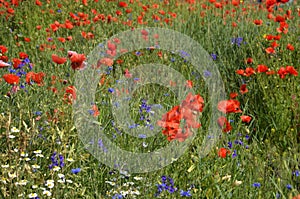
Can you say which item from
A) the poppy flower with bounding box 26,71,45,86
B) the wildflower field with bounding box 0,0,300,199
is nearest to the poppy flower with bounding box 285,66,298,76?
the wildflower field with bounding box 0,0,300,199

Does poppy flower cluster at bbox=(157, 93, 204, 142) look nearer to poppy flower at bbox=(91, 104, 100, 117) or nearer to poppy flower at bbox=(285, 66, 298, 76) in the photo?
poppy flower at bbox=(91, 104, 100, 117)

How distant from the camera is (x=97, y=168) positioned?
2.21 meters

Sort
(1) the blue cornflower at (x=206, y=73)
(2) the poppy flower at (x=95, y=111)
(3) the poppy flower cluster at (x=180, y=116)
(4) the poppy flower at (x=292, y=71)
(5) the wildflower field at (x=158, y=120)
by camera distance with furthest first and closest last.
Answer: (1) the blue cornflower at (x=206, y=73), (4) the poppy flower at (x=292, y=71), (2) the poppy flower at (x=95, y=111), (5) the wildflower field at (x=158, y=120), (3) the poppy flower cluster at (x=180, y=116)

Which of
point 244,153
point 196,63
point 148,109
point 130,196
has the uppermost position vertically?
point 196,63

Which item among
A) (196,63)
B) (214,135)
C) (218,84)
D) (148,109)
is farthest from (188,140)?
(196,63)

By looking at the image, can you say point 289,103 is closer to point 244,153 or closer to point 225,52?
point 244,153

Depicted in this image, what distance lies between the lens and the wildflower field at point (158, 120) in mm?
1977

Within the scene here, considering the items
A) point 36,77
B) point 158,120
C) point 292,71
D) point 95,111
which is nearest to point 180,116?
point 158,120

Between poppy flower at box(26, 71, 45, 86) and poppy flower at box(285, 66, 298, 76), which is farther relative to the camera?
poppy flower at box(285, 66, 298, 76)

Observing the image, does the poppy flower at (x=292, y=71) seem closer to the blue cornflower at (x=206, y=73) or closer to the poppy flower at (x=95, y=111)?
the blue cornflower at (x=206, y=73)

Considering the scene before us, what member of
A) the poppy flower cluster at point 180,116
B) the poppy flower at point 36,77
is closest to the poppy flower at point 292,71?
the poppy flower cluster at point 180,116

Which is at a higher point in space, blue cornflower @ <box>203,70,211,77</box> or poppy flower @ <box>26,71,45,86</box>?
blue cornflower @ <box>203,70,211,77</box>

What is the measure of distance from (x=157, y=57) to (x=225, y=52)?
62 centimetres

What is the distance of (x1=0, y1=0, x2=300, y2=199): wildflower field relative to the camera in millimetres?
1977
